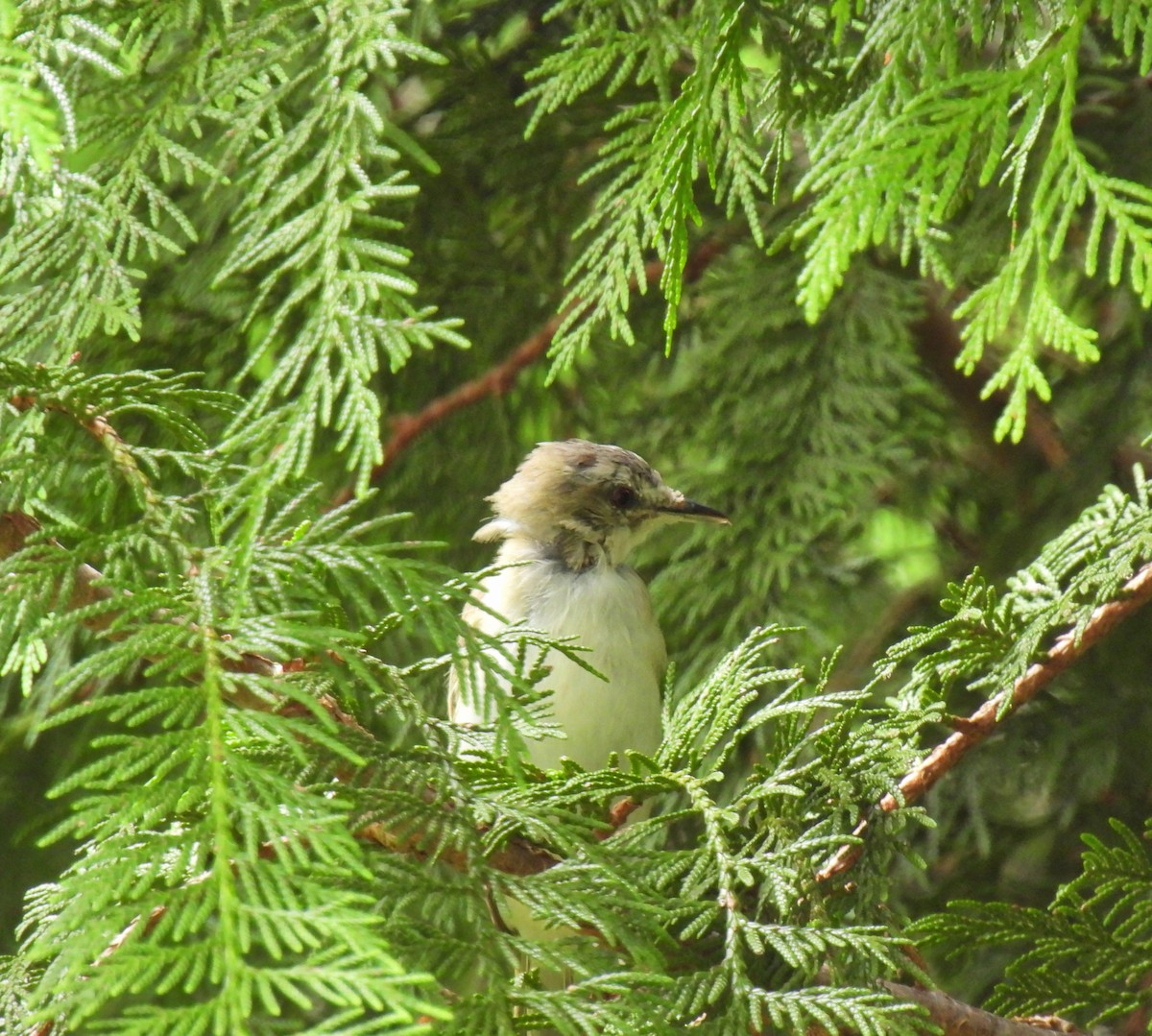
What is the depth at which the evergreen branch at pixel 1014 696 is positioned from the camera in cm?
192

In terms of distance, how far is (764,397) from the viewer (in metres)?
3.31

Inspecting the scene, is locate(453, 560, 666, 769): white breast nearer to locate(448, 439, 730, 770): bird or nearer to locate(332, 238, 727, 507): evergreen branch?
locate(448, 439, 730, 770): bird

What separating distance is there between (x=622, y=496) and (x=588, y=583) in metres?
0.29

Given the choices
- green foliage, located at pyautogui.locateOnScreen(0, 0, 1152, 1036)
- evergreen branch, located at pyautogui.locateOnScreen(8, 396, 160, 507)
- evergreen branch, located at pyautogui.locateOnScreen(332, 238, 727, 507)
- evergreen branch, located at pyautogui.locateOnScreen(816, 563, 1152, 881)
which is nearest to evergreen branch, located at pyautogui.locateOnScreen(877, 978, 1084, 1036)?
green foliage, located at pyautogui.locateOnScreen(0, 0, 1152, 1036)

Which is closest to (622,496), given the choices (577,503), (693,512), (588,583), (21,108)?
(577,503)

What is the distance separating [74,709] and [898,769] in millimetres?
1107

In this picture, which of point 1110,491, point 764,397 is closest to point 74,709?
point 1110,491

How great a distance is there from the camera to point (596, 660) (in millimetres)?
3363

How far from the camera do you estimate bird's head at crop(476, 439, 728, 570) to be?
3.69m

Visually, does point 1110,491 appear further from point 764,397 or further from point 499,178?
point 499,178

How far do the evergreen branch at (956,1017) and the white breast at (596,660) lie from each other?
5.32 ft

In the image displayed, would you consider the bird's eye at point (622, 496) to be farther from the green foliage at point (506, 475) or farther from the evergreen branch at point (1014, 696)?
the evergreen branch at point (1014, 696)

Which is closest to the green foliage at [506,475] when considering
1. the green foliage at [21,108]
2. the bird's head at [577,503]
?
the green foliage at [21,108]

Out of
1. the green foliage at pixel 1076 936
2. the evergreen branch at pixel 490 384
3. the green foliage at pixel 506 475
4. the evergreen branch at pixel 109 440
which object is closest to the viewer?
the green foliage at pixel 506 475
